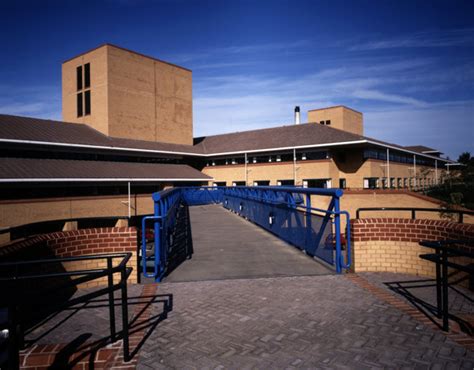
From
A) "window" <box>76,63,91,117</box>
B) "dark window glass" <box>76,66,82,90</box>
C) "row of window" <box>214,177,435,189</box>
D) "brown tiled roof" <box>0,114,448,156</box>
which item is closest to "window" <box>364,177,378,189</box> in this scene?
"row of window" <box>214,177,435,189</box>

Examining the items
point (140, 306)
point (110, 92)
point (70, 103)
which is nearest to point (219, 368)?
point (140, 306)

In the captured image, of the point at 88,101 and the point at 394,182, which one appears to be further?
the point at 394,182

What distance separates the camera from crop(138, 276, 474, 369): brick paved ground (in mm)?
3322

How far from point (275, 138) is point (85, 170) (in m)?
20.7

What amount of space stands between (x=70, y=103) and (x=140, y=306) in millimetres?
38628

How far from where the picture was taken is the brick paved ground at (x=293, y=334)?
10.9 ft

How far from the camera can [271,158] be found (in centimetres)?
3778

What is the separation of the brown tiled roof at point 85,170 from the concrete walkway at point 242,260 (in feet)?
57.6

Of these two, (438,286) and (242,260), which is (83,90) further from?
(438,286)

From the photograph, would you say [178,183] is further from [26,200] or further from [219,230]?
[219,230]

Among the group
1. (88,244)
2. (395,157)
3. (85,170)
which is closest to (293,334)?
(88,244)

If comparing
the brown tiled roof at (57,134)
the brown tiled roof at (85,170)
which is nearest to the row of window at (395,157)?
the brown tiled roof at (85,170)

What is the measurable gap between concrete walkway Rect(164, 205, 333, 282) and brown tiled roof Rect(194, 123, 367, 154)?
940 inches

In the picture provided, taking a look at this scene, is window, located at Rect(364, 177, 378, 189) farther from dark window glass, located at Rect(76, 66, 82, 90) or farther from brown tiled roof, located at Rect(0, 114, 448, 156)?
dark window glass, located at Rect(76, 66, 82, 90)
